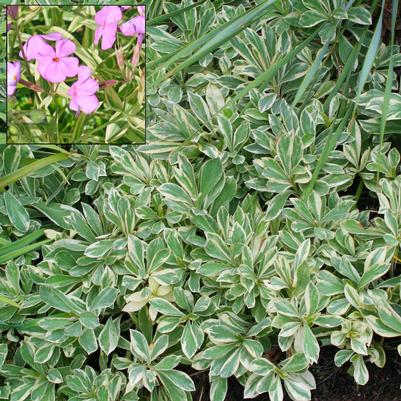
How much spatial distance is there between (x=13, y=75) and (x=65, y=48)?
0.13 m

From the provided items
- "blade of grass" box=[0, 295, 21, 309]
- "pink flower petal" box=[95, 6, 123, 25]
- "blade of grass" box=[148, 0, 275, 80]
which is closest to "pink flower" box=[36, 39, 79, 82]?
"pink flower petal" box=[95, 6, 123, 25]

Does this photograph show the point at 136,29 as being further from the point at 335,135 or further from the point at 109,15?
the point at 335,135

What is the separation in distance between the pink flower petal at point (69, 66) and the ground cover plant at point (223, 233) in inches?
7.0

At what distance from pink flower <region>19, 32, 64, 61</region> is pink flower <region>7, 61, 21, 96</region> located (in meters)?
0.03

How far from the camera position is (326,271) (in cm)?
→ 142

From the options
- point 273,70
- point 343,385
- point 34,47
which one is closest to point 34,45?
point 34,47

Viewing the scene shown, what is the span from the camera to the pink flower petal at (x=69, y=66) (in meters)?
1.61

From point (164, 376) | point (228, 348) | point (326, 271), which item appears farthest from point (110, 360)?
point (326, 271)

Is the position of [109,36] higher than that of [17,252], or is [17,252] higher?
[109,36]

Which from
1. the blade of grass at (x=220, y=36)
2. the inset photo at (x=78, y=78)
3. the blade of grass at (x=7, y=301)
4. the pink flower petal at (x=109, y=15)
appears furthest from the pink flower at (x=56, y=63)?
the blade of grass at (x=7, y=301)

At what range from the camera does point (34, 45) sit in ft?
5.37

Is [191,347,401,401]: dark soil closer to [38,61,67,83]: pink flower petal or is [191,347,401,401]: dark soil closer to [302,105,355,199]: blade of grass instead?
[302,105,355,199]: blade of grass

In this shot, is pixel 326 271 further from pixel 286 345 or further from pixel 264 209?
pixel 264 209

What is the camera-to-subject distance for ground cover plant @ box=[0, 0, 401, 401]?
1406 millimetres
